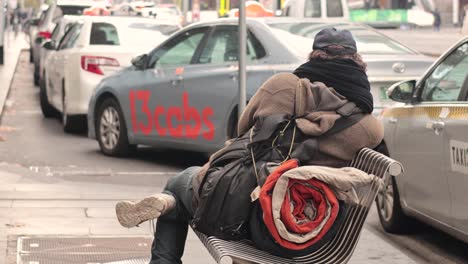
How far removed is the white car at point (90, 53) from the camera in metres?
15.7

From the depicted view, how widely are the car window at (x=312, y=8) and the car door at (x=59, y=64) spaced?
1779cm

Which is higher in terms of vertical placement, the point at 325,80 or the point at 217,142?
the point at 325,80

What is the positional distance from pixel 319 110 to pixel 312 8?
3001 centimetres

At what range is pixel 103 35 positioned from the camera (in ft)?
53.4

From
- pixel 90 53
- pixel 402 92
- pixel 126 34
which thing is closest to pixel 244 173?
pixel 402 92

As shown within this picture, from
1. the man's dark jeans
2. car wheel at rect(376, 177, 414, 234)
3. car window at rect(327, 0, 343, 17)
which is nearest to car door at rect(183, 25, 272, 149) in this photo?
car wheel at rect(376, 177, 414, 234)

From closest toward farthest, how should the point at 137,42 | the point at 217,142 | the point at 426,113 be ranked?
the point at 426,113 → the point at 217,142 → the point at 137,42

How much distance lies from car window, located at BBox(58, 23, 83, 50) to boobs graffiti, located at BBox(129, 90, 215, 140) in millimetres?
3938

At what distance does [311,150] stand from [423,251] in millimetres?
3069

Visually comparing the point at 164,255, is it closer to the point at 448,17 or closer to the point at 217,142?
the point at 217,142

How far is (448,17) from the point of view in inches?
2896

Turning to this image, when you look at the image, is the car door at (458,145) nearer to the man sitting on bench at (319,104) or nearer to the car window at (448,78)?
the car window at (448,78)

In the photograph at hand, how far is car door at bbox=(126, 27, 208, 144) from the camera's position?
12414 mm

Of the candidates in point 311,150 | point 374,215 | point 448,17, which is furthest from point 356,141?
point 448,17
